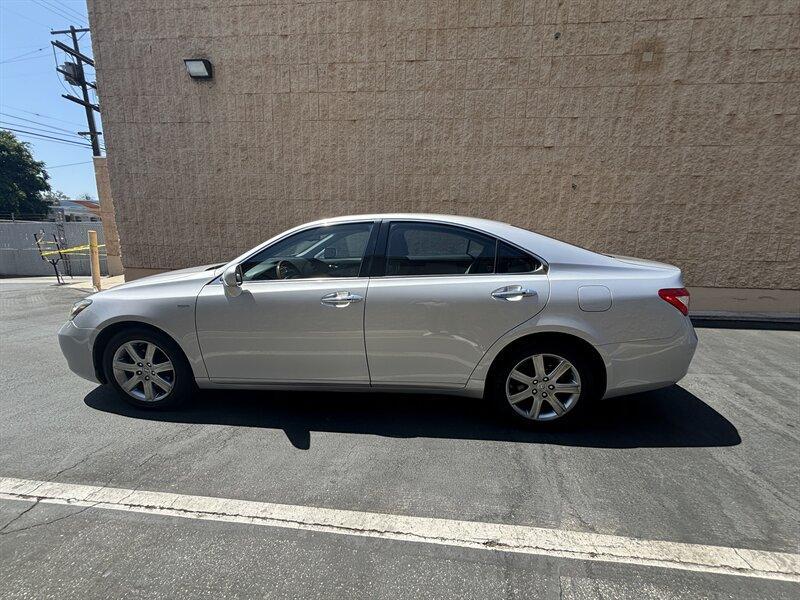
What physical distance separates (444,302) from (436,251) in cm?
44

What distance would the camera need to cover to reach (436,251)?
3047mm

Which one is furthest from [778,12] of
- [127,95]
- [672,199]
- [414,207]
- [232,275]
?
[127,95]

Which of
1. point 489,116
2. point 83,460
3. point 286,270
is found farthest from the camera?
point 489,116

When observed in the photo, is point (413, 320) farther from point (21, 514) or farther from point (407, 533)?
point (21, 514)

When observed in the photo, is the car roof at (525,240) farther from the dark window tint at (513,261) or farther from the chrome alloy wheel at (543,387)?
the chrome alloy wheel at (543,387)

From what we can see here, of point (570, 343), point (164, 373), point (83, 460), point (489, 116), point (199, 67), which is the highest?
point (199, 67)

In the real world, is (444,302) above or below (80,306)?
above

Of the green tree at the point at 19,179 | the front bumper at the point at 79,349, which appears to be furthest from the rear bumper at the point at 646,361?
the green tree at the point at 19,179

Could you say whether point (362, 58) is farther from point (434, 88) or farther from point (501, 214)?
point (501, 214)

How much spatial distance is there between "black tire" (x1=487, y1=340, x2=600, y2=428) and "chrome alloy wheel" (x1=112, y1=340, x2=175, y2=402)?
2584mm

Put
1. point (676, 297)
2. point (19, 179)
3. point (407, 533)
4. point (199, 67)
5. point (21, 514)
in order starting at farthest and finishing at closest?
point (19, 179) → point (199, 67) → point (676, 297) → point (21, 514) → point (407, 533)

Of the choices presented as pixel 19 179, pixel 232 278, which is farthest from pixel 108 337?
pixel 19 179

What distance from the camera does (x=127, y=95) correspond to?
7336 millimetres

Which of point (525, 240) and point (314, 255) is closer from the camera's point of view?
point (525, 240)
